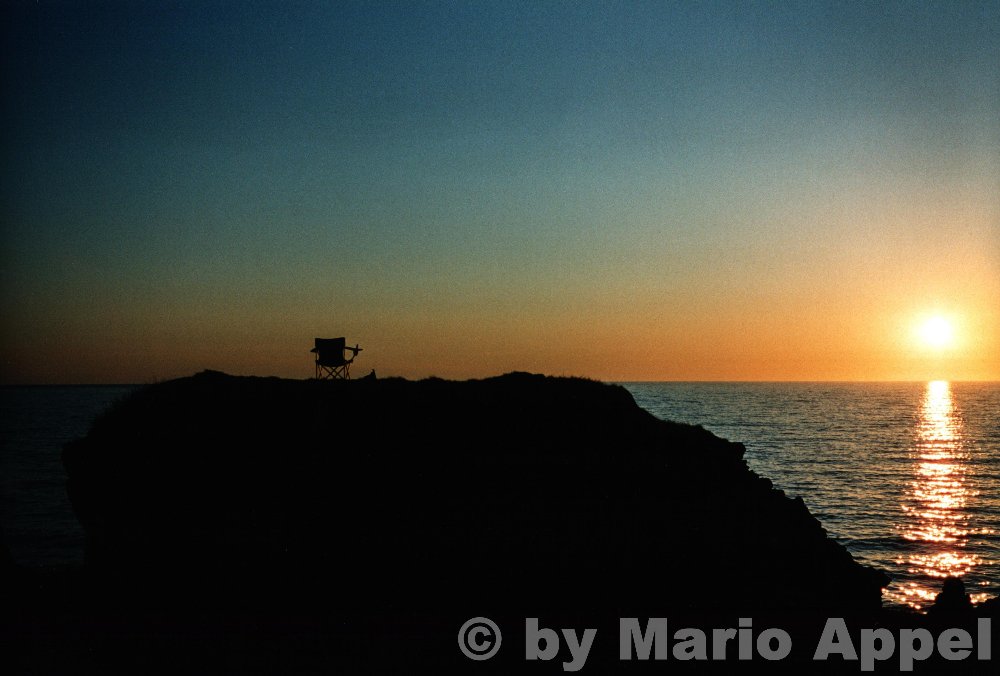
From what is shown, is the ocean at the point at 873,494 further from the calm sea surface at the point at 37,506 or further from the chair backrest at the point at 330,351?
the chair backrest at the point at 330,351

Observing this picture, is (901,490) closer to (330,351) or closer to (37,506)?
(330,351)

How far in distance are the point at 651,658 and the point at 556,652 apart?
2434 millimetres

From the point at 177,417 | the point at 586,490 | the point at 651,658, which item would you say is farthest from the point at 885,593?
the point at 177,417

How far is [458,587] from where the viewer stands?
21266 mm

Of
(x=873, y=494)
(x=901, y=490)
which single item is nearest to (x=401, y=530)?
(x=873, y=494)

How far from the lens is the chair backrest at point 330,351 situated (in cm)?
3462

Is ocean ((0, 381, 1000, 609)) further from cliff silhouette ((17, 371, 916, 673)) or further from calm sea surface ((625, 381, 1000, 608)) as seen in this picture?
cliff silhouette ((17, 371, 916, 673))

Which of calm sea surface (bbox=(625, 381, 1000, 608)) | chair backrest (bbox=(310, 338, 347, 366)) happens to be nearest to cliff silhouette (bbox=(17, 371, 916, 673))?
chair backrest (bbox=(310, 338, 347, 366))

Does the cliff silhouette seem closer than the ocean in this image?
Yes

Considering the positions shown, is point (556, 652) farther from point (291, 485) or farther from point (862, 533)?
point (862, 533)

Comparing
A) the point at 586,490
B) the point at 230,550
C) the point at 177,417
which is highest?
the point at 177,417

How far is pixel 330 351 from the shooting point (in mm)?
34781

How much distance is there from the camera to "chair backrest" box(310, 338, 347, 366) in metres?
34.6

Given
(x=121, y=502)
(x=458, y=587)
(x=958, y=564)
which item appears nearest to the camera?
(x=458, y=587)
